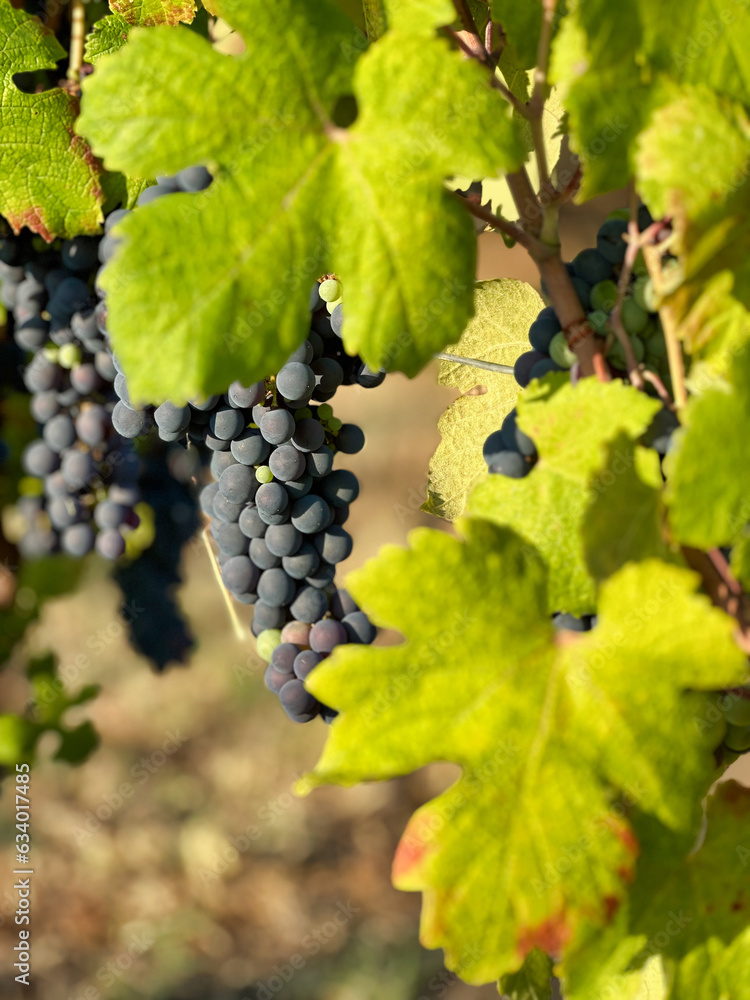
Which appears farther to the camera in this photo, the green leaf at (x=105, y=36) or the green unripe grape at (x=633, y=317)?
the green leaf at (x=105, y=36)

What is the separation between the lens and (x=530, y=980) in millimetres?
731

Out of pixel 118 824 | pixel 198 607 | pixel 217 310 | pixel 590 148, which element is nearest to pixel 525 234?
pixel 590 148

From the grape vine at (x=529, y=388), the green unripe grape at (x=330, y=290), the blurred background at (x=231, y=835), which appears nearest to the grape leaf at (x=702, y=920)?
the grape vine at (x=529, y=388)

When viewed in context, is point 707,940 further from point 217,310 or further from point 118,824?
point 118,824

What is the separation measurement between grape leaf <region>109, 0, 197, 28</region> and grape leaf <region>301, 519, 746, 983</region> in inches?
24.2

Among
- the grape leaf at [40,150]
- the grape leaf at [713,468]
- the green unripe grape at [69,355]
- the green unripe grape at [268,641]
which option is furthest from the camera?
the green unripe grape at [69,355]

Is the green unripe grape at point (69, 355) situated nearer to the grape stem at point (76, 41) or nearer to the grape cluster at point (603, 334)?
Result: the grape stem at point (76, 41)

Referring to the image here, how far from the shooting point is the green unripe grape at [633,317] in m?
0.63

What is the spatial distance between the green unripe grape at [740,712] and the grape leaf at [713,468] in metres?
0.18

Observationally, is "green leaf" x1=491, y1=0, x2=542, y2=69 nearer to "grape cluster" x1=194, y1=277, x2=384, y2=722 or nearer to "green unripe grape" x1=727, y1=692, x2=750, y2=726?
"grape cluster" x1=194, y1=277, x2=384, y2=722

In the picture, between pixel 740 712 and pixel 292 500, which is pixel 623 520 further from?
pixel 292 500

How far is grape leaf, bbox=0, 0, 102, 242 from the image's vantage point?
822 mm

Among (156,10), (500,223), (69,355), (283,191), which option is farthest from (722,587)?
(69,355)

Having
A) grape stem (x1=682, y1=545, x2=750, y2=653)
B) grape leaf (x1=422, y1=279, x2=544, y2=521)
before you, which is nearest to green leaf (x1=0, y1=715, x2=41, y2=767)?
grape leaf (x1=422, y1=279, x2=544, y2=521)
